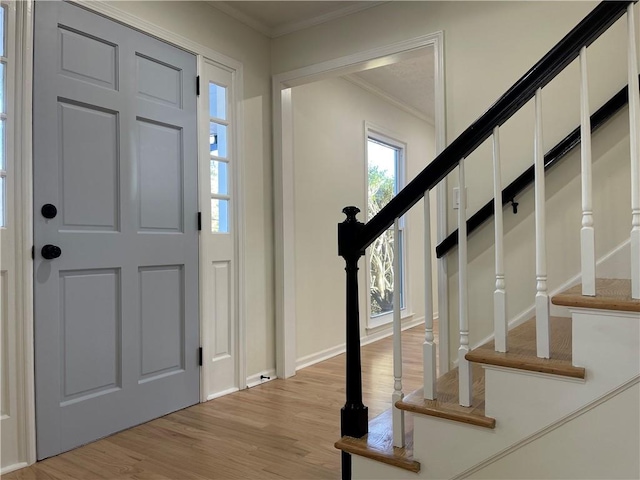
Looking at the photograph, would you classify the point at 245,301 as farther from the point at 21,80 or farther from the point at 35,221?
the point at 21,80

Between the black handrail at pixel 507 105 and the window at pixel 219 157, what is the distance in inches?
60.6

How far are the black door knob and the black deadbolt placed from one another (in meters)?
0.15

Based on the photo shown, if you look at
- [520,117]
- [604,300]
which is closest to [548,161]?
[520,117]

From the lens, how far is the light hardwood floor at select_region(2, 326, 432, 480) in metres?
1.97

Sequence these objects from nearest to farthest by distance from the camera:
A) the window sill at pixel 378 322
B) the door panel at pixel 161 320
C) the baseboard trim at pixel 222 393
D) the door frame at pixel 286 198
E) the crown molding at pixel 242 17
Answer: the door panel at pixel 161 320 < the baseboard trim at pixel 222 393 < the crown molding at pixel 242 17 < the door frame at pixel 286 198 < the window sill at pixel 378 322

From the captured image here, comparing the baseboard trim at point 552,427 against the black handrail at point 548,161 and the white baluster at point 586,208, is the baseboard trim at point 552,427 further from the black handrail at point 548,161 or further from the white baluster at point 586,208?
the black handrail at point 548,161

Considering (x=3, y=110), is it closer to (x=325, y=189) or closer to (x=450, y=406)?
(x=450, y=406)

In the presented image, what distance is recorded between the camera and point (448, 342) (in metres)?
2.52

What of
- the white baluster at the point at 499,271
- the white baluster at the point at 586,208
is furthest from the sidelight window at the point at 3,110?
the white baluster at the point at 586,208

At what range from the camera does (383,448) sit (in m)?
1.60

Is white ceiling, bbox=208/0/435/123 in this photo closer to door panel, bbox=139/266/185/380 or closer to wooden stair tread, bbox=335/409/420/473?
door panel, bbox=139/266/185/380

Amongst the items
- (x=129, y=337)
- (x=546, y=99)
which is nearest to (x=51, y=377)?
(x=129, y=337)

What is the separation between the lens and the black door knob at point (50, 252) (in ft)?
6.90

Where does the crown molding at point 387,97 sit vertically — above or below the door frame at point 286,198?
above
